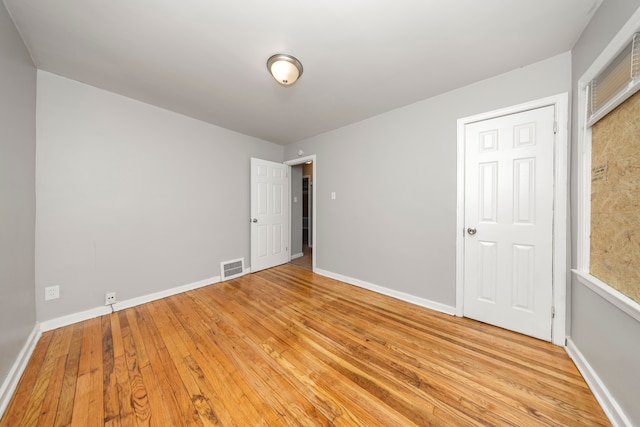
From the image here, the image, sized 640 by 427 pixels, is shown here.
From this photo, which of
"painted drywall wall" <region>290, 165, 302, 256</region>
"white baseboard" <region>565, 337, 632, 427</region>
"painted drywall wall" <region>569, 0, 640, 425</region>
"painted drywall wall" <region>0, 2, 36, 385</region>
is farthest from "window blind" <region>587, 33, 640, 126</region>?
"painted drywall wall" <region>290, 165, 302, 256</region>

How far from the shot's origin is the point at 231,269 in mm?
3322

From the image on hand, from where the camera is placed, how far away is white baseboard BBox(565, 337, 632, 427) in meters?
1.06

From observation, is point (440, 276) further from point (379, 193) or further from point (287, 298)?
point (287, 298)

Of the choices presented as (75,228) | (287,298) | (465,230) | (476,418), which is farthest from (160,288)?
(465,230)

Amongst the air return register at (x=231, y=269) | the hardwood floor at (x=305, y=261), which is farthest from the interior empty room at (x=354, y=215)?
the hardwood floor at (x=305, y=261)

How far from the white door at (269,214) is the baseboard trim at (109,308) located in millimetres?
956

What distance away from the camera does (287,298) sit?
262 centimetres

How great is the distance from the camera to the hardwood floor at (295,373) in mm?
1156

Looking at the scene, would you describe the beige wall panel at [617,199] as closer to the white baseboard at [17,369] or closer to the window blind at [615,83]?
the window blind at [615,83]

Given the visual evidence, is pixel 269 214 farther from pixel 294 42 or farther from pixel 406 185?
pixel 294 42

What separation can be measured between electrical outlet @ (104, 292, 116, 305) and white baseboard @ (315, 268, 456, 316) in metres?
2.63

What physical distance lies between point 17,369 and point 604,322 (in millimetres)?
3759

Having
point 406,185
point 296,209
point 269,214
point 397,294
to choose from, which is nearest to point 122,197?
point 269,214

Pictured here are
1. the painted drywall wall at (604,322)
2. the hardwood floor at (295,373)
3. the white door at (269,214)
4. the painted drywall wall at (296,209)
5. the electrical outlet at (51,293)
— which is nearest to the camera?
the painted drywall wall at (604,322)
